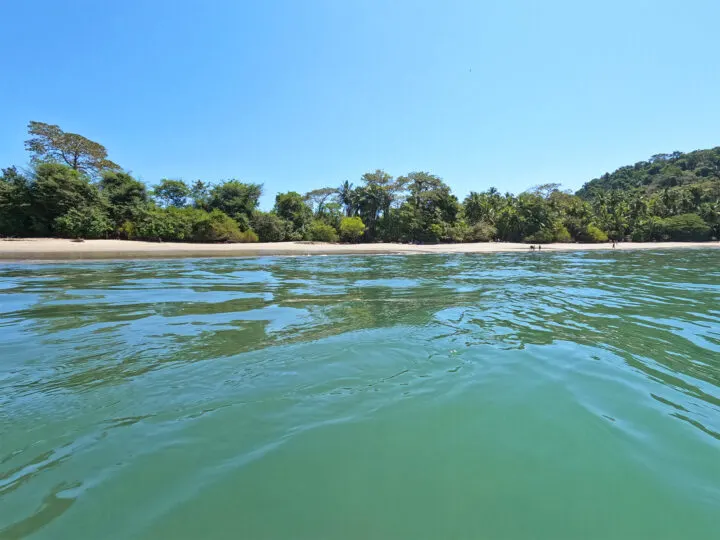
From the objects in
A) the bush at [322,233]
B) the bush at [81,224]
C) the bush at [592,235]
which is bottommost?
the bush at [592,235]

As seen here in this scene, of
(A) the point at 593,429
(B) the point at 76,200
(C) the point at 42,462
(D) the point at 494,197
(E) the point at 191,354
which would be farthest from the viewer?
(D) the point at 494,197

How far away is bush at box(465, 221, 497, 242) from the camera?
50000 mm

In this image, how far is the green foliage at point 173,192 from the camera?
1783 inches

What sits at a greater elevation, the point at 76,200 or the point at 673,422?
the point at 76,200

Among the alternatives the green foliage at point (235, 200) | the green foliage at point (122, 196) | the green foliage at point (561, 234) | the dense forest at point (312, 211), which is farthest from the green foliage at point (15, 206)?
the green foliage at point (561, 234)

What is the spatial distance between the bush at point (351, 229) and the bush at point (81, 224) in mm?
26190

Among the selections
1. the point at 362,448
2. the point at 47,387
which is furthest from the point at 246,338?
the point at 362,448

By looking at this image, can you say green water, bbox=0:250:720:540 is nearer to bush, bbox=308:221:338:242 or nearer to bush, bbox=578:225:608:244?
bush, bbox=308:221:338:242

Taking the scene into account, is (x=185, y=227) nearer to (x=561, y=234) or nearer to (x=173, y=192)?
(x=173, y=192)

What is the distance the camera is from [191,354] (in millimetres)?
4848

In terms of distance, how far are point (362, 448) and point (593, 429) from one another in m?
2.02

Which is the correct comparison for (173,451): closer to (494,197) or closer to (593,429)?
(593,429)

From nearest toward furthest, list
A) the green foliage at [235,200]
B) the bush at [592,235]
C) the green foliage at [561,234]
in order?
the green foliage at [235,200] < the green foliage at [561,234] < the bush at [592,235]

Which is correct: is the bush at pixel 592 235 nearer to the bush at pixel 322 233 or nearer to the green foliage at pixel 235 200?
the bush at pixel 322 233
